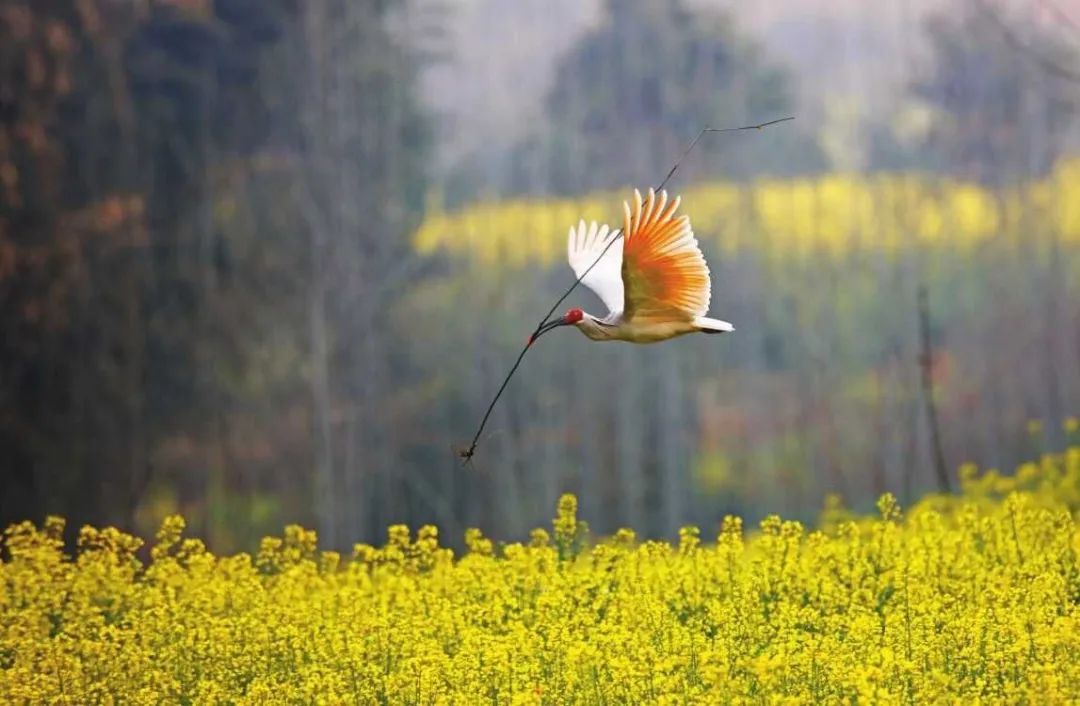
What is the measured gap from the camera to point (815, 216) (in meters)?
15.9

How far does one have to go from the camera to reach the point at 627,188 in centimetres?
1521

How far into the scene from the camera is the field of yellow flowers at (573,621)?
429 cm

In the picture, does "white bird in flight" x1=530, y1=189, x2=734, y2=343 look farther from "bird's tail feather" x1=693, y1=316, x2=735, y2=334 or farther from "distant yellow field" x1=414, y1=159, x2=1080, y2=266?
"distant yellow field" x1=414, y1=159, x2=1080, y2=266

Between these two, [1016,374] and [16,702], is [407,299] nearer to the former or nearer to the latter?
[1016,374]

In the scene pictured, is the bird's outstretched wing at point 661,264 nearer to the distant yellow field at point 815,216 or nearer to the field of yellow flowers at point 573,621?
the field of yellow flowers at point 573,621

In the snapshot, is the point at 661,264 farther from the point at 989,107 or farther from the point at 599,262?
the point at 989,107

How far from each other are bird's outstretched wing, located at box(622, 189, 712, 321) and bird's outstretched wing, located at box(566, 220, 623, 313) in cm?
10

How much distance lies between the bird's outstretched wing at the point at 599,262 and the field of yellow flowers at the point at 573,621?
36.1 inches

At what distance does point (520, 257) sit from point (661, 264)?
12.0m

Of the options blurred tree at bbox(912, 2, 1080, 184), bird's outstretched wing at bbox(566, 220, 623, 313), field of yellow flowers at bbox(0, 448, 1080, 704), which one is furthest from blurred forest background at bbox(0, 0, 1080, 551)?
bird's outstretched wing at bbox(566, 220, 623, 313)

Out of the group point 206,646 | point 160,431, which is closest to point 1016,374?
point 160,431

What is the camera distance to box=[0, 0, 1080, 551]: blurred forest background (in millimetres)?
14102

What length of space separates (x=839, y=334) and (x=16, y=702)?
12.2 m

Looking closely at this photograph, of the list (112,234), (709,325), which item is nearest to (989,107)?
(112,234)
